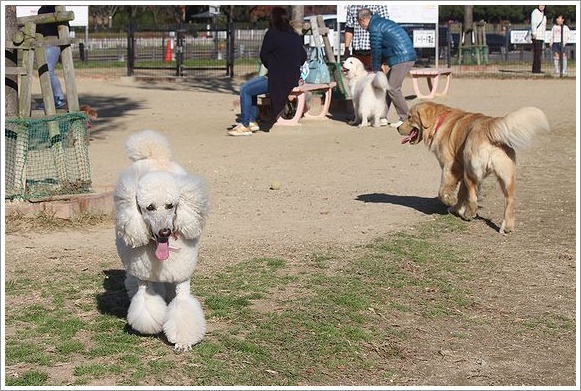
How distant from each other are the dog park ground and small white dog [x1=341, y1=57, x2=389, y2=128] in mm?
1175

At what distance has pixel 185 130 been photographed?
51.5 ft

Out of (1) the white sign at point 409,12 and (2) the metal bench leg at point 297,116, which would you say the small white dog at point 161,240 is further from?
(1) the white sign at point 409,12

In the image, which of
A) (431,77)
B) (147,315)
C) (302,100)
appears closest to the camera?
(147,315)

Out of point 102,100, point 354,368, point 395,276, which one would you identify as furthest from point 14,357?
point 102,100

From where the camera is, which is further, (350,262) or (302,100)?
(302,100)

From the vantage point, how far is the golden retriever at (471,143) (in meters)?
8.23

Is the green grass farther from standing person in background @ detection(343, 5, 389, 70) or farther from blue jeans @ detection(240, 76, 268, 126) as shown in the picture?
standing person in background @ detection(343, 5, 389, 70)

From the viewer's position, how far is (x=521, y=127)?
817 cm

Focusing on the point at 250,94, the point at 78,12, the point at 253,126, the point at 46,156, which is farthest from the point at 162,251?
the point at 78,12

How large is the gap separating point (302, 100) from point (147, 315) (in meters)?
10.9

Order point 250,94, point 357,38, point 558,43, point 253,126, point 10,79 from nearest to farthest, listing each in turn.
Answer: point 10,79 → point 250,94 → point 253,126 → point 357,38 → point 558,43

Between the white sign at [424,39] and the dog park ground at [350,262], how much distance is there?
16103mm

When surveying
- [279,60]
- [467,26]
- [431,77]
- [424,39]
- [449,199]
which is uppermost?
[467,26]

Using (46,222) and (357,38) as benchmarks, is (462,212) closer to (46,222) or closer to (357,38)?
(46,222)
